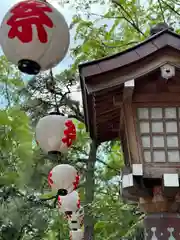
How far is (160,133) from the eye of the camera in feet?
11.7

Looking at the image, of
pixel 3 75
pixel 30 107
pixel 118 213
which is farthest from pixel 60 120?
pixel 3 75

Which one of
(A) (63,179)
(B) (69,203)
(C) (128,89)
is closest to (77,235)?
(B) (69,203)

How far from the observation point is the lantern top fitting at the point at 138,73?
11.4 ft

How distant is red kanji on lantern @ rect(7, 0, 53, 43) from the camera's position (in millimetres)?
3021

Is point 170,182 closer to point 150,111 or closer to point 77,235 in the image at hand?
point 150,111

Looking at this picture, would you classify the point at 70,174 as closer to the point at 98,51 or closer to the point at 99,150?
the point at 98,51

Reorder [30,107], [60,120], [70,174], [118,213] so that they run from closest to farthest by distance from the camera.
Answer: [60,120] < [70,174] < [118,213] < [30,107]

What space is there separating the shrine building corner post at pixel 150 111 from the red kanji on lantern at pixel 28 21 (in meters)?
0.57

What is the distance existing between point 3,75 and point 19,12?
27.6 feet

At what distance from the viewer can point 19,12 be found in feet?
10.3

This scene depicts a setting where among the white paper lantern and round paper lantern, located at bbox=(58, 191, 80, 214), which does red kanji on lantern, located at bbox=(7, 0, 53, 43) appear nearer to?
round paper lantern, located at bbox=(58, 191, 80, 214)

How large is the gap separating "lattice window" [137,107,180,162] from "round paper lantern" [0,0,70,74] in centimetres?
101

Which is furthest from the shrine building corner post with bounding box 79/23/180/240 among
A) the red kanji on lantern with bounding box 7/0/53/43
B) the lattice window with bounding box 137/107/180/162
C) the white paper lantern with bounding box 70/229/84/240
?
the white paper lantern with bounding box 70/229/84/240

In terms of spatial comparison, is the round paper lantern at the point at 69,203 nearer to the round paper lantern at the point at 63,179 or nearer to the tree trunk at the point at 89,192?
the tree trunk at the point at 89,192
